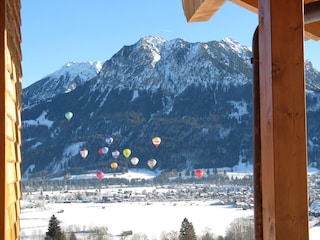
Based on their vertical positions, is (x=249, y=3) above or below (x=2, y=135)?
above

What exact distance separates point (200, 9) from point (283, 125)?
0.77 metres

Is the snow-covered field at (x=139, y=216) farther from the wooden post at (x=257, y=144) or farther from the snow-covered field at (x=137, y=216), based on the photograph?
the wooden post at (x=257, y=144)

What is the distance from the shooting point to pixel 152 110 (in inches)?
3625

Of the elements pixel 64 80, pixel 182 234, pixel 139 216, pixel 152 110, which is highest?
pixel 64 80

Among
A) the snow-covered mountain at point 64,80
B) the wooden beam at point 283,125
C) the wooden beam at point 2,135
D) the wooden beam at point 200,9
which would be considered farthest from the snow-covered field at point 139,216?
the snow-covered mountain at point 64,80

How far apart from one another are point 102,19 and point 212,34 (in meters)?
34.2

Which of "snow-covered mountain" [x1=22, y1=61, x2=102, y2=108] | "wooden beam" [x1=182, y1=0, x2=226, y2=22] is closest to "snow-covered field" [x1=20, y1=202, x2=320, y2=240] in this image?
"wooden beam" [x1=182, y1=0, x2=226, y2=22]

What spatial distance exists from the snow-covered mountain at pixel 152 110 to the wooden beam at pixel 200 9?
53.3 m

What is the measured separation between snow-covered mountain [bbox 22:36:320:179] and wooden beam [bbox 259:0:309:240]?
54.0m

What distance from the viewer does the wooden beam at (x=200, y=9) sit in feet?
5.46

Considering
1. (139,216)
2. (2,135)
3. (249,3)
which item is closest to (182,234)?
(139,216)

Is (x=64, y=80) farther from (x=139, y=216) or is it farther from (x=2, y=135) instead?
(x=2, y=135)

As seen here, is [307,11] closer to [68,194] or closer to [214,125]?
[68,194]

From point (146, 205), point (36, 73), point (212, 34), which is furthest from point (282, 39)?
point (36, 73)
